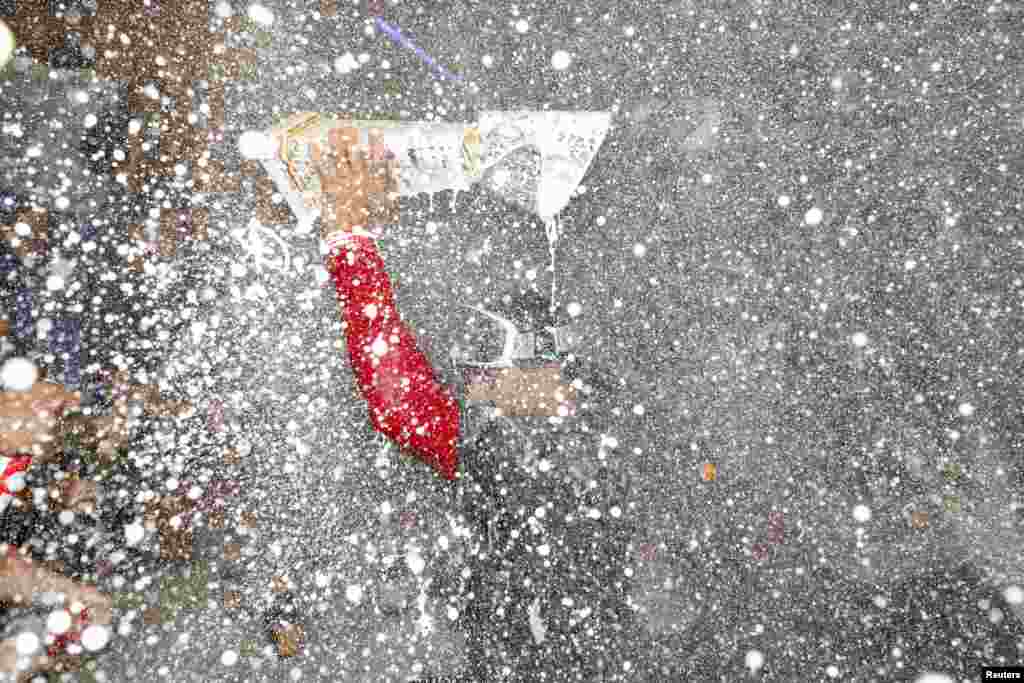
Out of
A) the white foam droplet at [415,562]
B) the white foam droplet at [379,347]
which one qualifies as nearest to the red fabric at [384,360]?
the white foam droplet at [379,347]

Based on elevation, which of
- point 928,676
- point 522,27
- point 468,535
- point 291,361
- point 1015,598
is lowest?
A: point 928,676

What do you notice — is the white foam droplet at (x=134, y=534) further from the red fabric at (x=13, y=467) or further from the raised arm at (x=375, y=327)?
the raised arm at (x=375, y=327)

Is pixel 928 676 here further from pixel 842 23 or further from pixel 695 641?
pixel 842 23

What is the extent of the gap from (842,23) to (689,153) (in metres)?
0.66

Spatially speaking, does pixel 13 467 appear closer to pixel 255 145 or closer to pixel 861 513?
pixel 255 145

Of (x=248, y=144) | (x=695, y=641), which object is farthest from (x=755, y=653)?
(x=248, y=144)

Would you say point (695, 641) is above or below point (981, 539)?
below

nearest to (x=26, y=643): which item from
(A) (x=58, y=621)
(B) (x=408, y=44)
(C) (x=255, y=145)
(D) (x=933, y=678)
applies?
(A) (x=58, y=621)

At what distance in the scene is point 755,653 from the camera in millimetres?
1784

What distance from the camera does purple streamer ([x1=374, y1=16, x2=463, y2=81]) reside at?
184cm

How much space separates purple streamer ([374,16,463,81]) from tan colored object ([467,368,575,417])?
1040 millimetres

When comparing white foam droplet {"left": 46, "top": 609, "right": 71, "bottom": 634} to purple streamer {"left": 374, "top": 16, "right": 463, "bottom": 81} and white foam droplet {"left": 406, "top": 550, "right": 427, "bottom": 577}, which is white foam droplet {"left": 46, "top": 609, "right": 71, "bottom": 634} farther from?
purple streamer {"left": 374, "top": 16, "right": 463, "bottom": 81}

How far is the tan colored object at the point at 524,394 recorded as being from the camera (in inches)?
72.5

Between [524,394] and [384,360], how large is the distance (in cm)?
48
